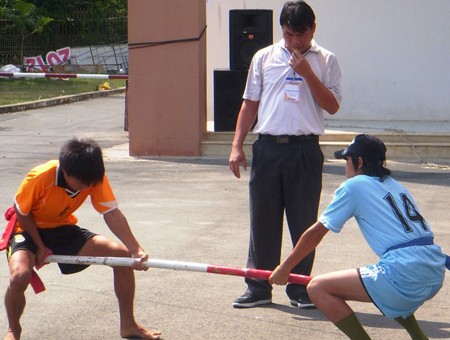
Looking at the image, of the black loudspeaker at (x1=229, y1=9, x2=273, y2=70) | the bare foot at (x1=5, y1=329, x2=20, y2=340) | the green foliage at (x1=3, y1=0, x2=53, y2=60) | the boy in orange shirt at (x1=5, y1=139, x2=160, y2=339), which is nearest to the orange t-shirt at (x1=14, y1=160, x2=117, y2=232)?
the boy in orange shirt at (x1=5, y1=139, x2=160, y2=339)

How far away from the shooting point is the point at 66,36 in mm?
37438

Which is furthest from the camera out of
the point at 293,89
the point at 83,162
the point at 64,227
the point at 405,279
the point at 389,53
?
the point at 389,53

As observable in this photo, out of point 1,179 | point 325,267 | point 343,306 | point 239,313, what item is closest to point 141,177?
point 1,179

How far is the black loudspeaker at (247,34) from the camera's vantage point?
14.5 metres

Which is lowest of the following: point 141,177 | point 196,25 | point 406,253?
point 141,177

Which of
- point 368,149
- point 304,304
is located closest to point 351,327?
point 368,149

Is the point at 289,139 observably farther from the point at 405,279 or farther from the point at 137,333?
the point at 405,279

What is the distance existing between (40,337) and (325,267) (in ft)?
8.48

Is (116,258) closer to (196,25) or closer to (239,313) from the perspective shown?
(239,313)

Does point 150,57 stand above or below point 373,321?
above

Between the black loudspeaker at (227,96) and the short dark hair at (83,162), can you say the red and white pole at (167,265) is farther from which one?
the black loudspeaker at (227,96)

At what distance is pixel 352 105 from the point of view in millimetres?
17219

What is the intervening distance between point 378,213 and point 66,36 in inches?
1323

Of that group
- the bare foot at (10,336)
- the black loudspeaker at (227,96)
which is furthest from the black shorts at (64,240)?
the black loudspeaker at (227,96)
